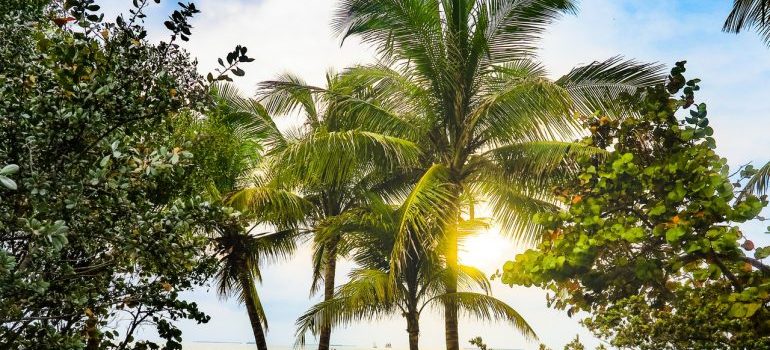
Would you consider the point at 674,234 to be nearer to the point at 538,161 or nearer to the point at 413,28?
the point at 538,161

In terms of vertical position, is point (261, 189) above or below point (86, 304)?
above

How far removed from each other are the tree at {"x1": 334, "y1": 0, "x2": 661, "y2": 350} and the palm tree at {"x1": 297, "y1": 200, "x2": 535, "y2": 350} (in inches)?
14.9

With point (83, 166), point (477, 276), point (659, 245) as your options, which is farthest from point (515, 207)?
point (83, 166)

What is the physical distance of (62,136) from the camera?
4148 mm

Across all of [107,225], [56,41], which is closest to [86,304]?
[107,225]

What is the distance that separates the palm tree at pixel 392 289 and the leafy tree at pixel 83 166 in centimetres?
572

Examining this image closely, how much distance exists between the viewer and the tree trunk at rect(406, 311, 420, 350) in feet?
37.9

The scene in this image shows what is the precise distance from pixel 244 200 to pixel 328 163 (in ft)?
7.18

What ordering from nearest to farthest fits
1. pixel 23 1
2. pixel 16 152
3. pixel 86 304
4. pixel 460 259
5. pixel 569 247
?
pixel 16 152 → pixel 86 304 → pixel 23 1 → pixel 569 247 → pixel 460 259

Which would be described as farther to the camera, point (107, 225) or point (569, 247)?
point (569, 247)

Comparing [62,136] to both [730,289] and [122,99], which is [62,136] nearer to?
[122,99]

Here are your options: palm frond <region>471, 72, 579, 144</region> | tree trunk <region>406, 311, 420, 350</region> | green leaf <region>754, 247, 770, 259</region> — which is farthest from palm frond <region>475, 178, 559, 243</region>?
green leaf <region>754, 247, 770, 259</region>

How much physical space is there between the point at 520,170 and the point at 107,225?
799cm

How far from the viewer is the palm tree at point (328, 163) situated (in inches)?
432
